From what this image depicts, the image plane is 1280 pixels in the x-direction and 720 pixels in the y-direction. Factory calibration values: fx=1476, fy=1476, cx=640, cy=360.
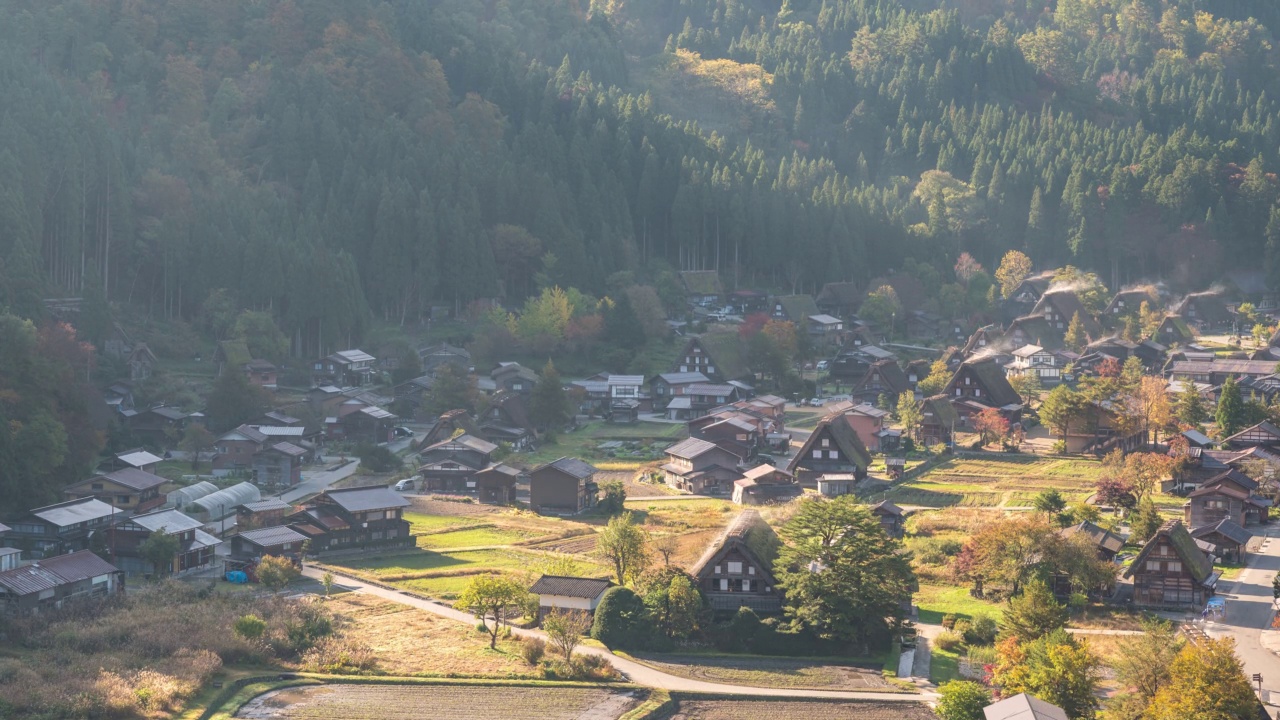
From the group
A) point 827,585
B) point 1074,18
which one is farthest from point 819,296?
point 1074,18

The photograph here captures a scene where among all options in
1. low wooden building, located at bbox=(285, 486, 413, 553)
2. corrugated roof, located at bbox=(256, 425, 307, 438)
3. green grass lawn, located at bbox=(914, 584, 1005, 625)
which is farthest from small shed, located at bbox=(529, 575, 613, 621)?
corrugated roof, located at bbox=(256, 425, 307, 438)

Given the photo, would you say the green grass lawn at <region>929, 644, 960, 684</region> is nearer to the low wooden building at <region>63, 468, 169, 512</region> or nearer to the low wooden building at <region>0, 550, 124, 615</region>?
the low wooden building at <region>0, 550, 124, 615</region>

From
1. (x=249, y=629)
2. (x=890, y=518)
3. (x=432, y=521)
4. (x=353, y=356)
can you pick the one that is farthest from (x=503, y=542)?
(x=353, y=356)

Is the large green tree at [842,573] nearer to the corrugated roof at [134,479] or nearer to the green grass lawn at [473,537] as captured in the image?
the green grass lawn at [473,537]

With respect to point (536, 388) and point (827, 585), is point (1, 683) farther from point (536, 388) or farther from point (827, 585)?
point (536, 388)

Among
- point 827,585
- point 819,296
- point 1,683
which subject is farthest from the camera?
point 819,296

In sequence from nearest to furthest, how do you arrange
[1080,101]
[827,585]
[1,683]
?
[1,683], [827,585], [1080,101]

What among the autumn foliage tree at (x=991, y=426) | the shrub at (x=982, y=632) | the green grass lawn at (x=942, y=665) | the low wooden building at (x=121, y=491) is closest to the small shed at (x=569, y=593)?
the green grass lawn at (x=942, y=665)

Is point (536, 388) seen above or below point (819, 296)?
below
